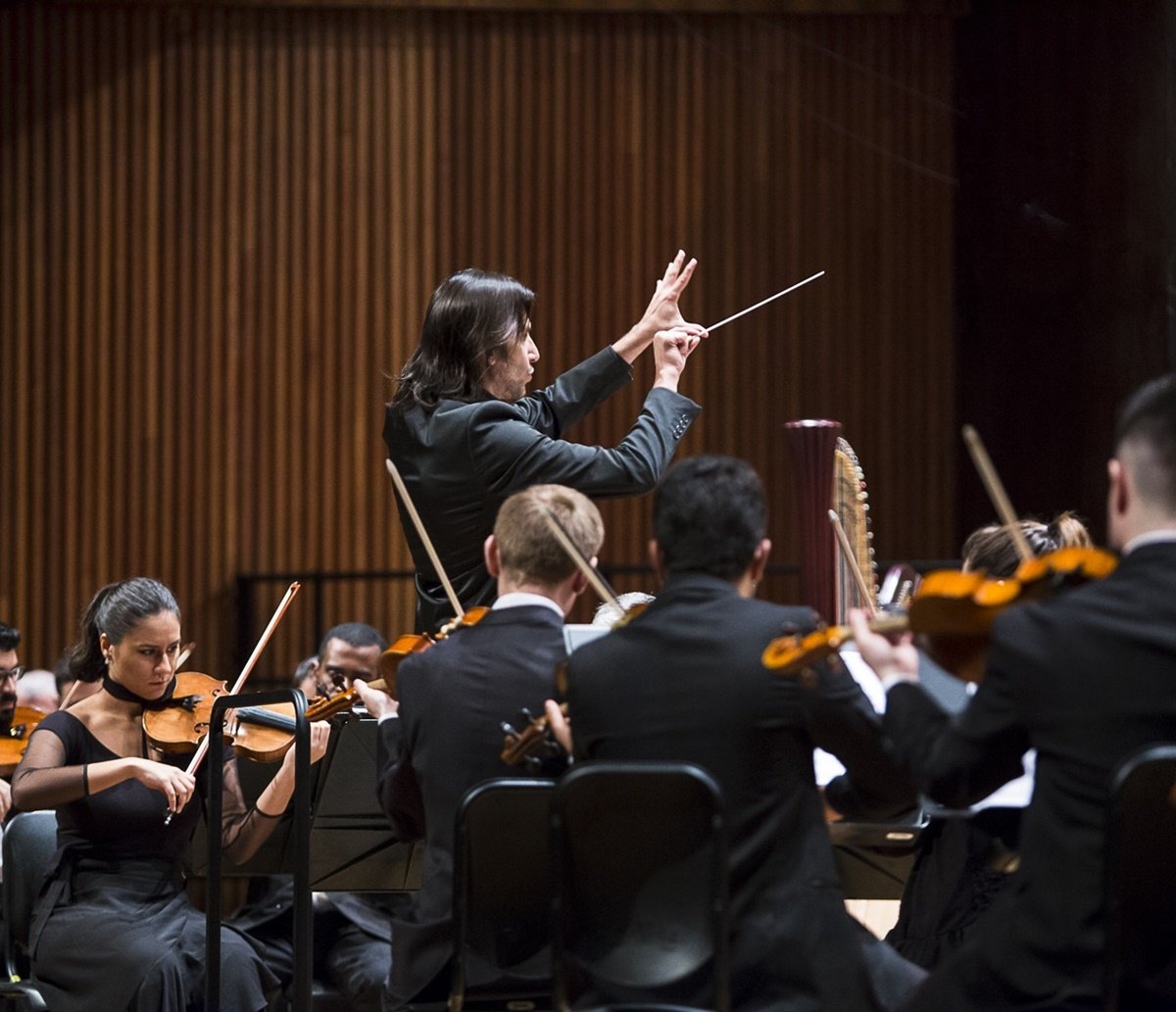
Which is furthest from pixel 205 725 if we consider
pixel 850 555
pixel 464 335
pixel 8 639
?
pixel 850 555

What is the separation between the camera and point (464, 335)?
3.53 meters

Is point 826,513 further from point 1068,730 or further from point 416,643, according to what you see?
point 1068,730

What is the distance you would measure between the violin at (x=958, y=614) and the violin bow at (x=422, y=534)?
98 cm

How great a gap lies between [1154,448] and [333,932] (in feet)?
9.85

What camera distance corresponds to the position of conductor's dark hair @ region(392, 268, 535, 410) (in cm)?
351

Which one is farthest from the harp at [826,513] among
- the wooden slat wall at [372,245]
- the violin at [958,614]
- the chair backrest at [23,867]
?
the wooden slat wall at [372,245]

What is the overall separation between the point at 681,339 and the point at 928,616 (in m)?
1.36

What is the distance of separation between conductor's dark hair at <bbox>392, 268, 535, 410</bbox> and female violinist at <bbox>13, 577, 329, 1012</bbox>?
732 mm

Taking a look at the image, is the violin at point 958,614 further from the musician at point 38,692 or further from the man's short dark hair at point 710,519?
the musician at point 38,692

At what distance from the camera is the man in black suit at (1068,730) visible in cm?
216

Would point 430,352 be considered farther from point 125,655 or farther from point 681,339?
point 125,655

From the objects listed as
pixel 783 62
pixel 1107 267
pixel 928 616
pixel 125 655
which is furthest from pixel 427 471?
pixel 783 62

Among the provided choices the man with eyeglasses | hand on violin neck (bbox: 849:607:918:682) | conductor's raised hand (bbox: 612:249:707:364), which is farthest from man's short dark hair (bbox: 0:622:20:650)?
hand on violin neck (bbox: 849:607:918:682)

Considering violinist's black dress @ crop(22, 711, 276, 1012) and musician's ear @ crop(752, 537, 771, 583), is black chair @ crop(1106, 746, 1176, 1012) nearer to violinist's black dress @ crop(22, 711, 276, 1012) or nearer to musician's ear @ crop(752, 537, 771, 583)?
musician's ear @ crop(752, 537, 771, 583)
